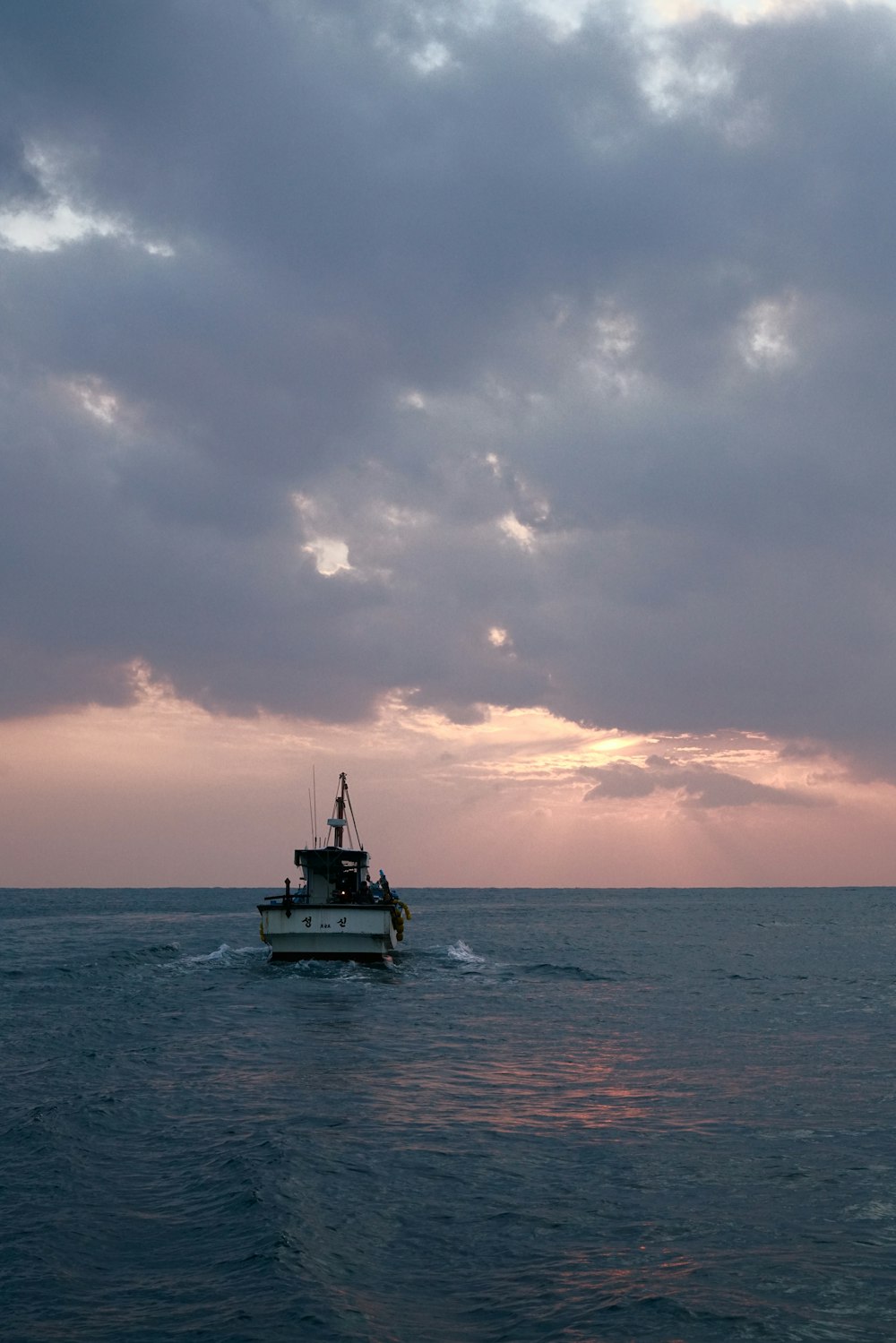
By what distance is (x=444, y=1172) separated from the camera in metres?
17.3

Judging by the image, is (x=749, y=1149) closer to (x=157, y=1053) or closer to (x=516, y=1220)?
(x=516, y=1220)

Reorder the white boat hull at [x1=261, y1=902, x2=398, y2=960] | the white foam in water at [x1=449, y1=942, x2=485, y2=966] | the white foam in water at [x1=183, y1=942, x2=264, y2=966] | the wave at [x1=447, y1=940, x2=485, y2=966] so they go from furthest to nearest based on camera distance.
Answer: the white foam in water at [x1=449, y1=942, x2=485, y2=966], the wave at [x1=447, y1=940, x2=485, y2=966], the white foam in water at [x1=183, y1=942, x2=264, y2=966], the white boat hull at [x1=261, y1=902, x2=398, y2=960]

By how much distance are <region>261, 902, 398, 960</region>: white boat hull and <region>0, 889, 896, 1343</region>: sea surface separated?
9.01 meters

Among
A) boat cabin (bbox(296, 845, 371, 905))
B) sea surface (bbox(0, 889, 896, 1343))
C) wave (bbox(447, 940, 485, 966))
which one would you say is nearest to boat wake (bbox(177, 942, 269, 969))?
boat cabin (bbox(296, 845, 371, 905))

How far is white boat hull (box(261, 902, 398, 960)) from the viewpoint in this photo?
159 feet

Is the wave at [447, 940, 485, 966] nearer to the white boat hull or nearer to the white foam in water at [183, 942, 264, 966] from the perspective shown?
the white boat hull

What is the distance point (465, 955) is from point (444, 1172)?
47.1m

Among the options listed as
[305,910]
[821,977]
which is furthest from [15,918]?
[821,977]

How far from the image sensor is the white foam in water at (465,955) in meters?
59.5

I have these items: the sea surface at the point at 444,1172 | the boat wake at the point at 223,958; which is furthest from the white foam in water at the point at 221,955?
the sea surface at the point at 444,1172

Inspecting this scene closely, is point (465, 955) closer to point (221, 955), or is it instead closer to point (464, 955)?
point (464, 955)

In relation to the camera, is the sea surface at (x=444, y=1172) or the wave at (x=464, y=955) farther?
the wave at (x=464, y=955)

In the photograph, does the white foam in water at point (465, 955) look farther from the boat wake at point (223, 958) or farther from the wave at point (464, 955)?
the boat wake at point (223, 958)

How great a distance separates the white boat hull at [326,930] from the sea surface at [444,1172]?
29.6ft
